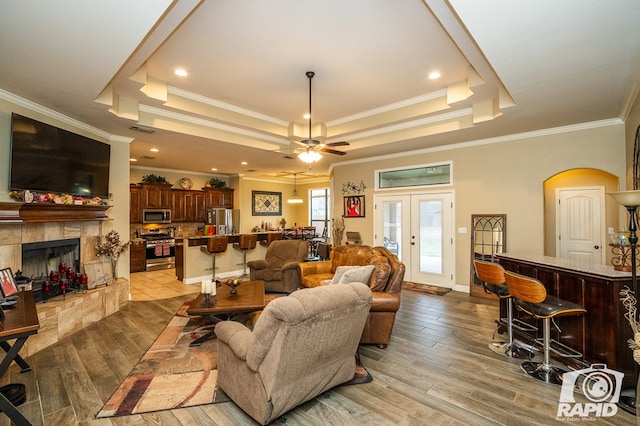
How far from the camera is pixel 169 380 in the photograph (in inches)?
105

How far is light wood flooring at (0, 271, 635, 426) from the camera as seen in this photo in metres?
2.19

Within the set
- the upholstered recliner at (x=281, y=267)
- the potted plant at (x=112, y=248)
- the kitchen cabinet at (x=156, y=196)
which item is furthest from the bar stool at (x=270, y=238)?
the potted plant at (x=112, y=248)

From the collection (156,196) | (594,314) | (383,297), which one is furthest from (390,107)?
(156,196)

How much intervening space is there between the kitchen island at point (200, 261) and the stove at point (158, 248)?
57.7 inches

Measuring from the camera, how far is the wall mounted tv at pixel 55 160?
338 cm

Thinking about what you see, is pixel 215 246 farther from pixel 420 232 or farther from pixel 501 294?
pixel 501 294

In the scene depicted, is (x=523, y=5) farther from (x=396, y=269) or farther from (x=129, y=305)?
(x=129, y=305)

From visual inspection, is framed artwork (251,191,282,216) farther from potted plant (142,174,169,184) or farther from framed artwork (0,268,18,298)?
framed artwork (0,268,18,298)

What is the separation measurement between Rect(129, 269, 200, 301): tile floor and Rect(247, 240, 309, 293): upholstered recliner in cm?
133

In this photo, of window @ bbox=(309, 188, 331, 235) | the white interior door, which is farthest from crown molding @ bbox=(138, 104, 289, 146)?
the white interior door

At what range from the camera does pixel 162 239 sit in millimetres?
8258

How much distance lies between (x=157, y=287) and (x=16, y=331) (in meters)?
4.27

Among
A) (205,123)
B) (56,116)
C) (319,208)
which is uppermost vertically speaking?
(205,123)

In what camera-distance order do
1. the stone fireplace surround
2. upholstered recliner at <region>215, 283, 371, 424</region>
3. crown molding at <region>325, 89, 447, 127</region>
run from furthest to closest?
1. crown molding at <region>325, 89, 447, 127</region>
2. the stone fireplace surround
3. upholstered recliner at <region>215, 283, 371, 424</region>
